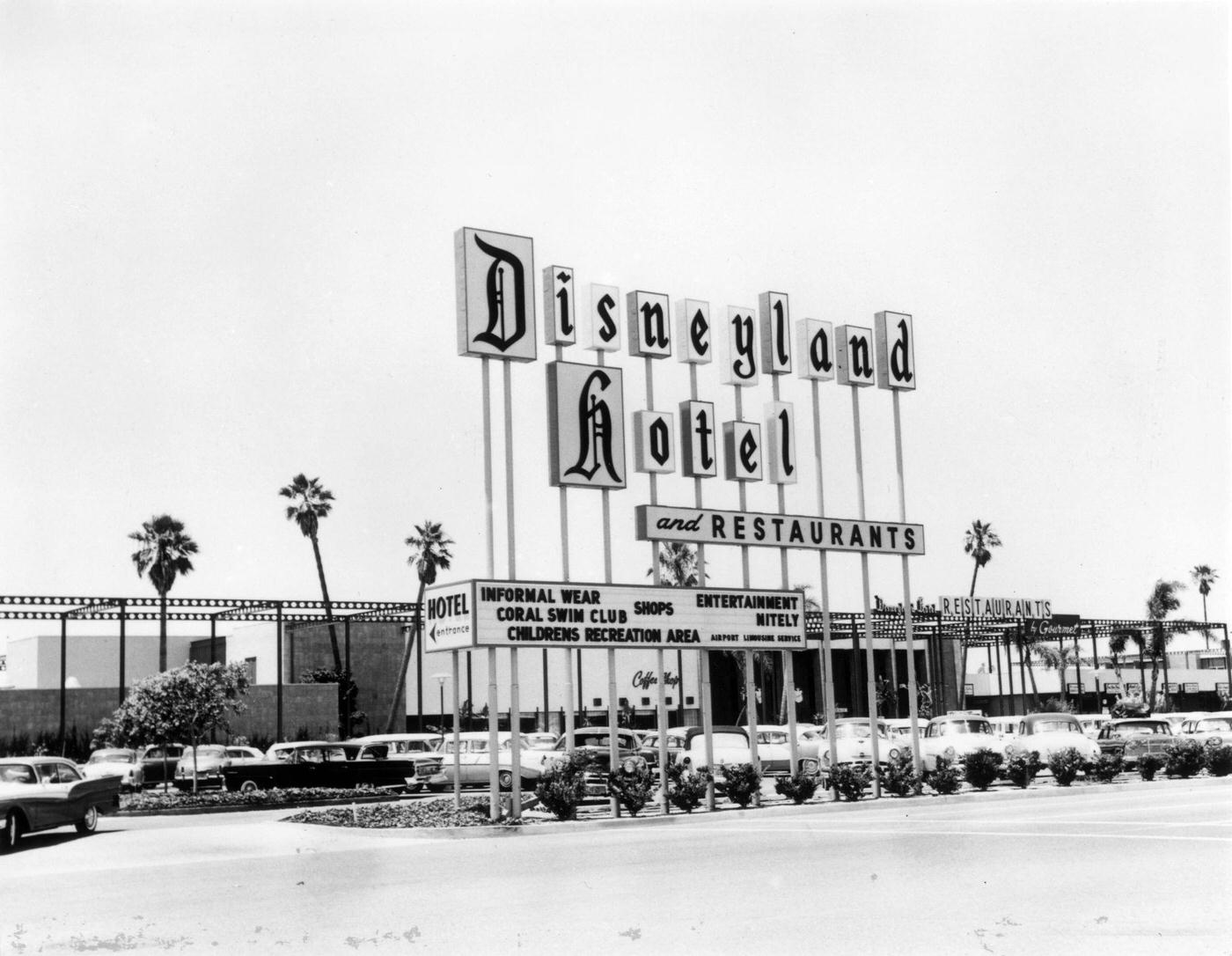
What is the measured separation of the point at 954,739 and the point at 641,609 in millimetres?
12207

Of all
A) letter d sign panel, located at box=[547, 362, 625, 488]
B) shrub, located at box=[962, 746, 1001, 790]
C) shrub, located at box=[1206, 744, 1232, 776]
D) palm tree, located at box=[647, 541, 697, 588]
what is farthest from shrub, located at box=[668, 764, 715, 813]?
palm tree, located at box=[647, 541, 697, 588]

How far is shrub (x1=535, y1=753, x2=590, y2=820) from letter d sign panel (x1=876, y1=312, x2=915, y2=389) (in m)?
9.86

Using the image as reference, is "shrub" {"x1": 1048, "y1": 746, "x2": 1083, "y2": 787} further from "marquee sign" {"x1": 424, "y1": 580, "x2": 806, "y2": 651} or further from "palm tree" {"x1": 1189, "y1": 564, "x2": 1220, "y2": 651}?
"palm tree" {"x1": 1189, "y1": 564, "x2": 1220, "y2": 651}

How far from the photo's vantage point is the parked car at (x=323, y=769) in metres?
30.9

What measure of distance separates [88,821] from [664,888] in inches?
520

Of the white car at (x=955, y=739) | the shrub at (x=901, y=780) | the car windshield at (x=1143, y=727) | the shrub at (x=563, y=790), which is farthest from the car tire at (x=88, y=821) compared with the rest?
the car windshield at (x=1143, y=727)

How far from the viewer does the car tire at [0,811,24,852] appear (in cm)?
1925

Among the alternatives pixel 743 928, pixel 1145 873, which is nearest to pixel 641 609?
pixel 1145 873

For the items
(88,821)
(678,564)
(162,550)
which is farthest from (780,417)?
(678,564)

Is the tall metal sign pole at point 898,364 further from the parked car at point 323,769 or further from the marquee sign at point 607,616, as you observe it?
the parked car at point 323,769

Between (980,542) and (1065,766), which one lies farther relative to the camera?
(980,542)

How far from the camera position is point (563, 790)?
21.2 m

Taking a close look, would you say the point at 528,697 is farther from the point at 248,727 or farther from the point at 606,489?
the point at 606,489

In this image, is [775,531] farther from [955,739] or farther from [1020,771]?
[955,739]
